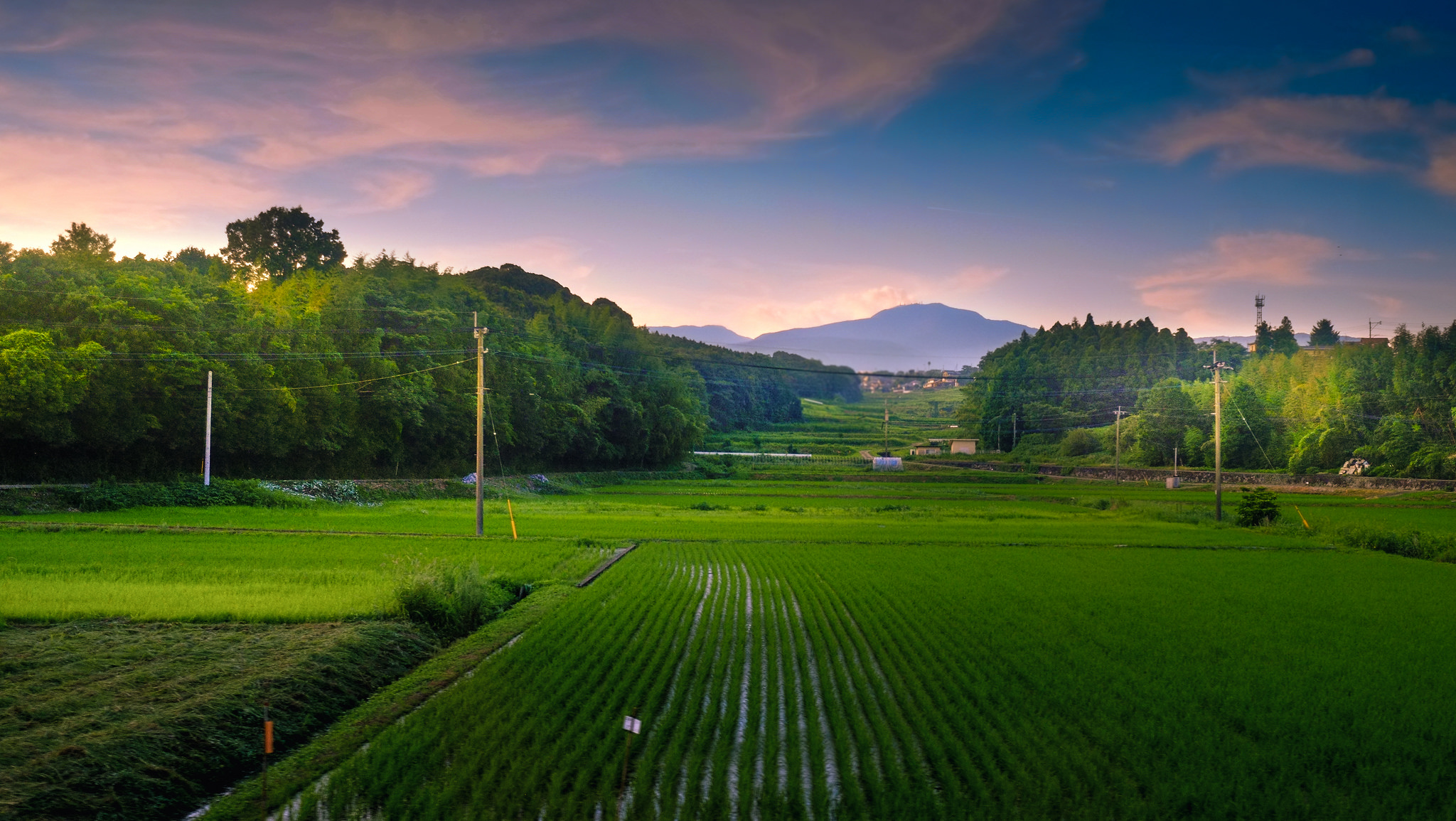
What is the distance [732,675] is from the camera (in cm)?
950

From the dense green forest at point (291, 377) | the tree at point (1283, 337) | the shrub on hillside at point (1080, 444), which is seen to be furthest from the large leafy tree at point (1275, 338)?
the dense green forest at point (291, 377)

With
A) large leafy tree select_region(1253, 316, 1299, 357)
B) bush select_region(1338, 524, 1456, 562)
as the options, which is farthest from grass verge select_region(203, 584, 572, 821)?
large leafy tree select_region(1253, 316, 1299, 357)

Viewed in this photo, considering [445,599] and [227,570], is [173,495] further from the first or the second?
[445,599]

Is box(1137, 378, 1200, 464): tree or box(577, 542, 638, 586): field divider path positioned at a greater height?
box(1137, 378, 1200, 464): tree

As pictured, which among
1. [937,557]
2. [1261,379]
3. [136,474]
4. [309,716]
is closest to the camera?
[309,716]

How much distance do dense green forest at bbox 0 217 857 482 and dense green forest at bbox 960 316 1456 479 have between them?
3968 cm

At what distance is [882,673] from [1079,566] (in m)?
12.9

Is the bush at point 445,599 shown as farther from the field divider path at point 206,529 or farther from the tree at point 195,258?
the tree at point 195,258

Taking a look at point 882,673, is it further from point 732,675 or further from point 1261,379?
point 1261,379

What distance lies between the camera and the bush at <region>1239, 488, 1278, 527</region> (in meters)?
33.0

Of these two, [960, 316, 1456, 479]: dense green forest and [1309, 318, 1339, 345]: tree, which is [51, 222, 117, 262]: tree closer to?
[960, 316, 1456, 479]: dense green forest

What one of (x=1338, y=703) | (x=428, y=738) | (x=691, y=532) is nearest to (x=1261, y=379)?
(x=691, y=532)

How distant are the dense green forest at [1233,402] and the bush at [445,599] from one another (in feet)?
211

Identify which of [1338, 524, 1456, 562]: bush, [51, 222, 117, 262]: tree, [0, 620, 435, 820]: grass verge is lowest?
[1338, 524, 1456, 562]: bush
